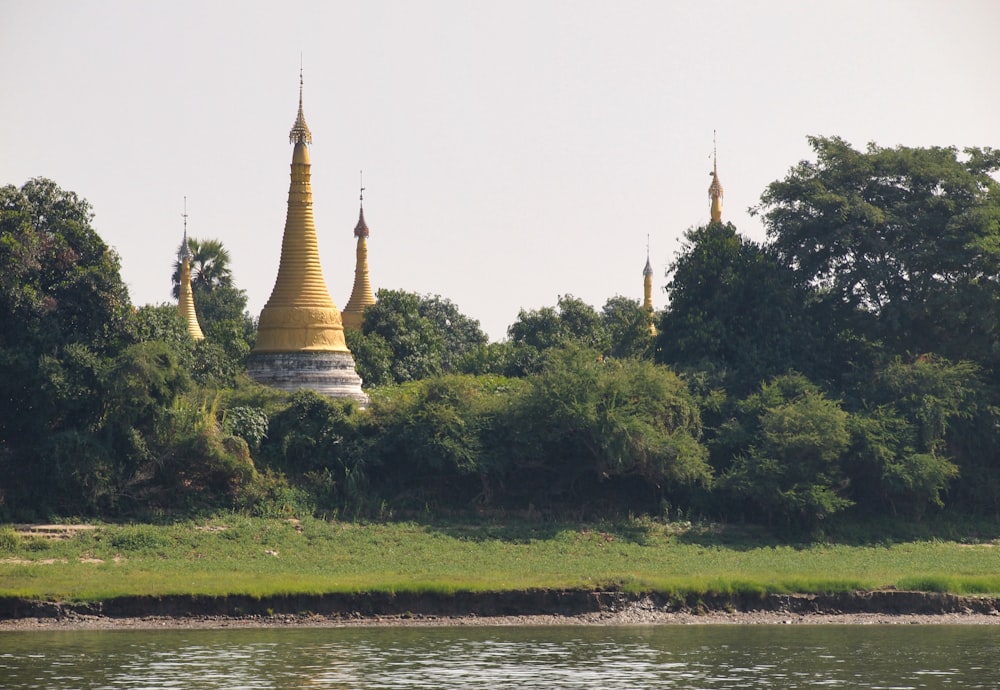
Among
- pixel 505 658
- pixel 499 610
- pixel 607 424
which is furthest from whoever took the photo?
pixel 607 424

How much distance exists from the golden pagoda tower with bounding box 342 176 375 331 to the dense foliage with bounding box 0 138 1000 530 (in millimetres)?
13283

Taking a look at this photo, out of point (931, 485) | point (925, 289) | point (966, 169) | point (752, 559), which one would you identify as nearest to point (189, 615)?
point (752, 559)

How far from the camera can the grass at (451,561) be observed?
1551 inches

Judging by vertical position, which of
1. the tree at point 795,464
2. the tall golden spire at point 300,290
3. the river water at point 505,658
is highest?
the tall golden spire at point 300,290

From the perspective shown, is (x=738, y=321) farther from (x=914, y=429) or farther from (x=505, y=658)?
(x=505, y=658)

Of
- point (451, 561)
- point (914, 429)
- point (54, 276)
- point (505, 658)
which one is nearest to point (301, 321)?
point (54, 276)

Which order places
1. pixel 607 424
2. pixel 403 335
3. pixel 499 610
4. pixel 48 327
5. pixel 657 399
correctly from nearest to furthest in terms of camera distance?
pixel 499 610
pixel 48 327
pixel 607 424
pixel 657 399
pixel 403 335

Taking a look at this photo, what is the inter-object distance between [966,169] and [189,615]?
32.3 meters

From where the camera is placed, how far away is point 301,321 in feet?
187

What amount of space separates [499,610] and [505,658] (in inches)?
244

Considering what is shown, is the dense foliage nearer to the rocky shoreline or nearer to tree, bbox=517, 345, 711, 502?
tree, bbox=517, 345, 711, 502

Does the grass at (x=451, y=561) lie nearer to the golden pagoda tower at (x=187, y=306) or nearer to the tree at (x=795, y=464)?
the tree at (x=795, y=464)

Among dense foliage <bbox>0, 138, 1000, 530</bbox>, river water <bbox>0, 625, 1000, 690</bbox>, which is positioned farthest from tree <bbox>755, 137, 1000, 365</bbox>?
river water <bbox>0, 625, 1000, 690</bbox>

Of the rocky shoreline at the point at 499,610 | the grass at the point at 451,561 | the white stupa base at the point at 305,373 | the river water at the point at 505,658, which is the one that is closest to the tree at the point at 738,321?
the grass at the point at 451,561
